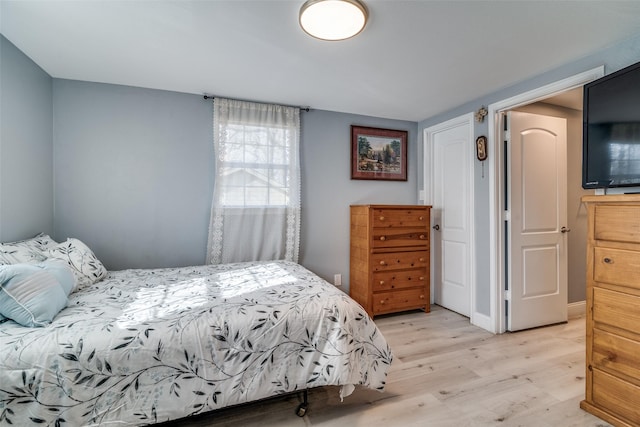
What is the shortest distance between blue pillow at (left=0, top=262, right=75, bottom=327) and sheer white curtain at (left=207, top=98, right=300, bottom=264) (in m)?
1.35

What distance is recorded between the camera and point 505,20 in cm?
163

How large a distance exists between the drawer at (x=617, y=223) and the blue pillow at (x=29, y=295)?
2.84 metres

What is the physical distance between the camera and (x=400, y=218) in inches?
119

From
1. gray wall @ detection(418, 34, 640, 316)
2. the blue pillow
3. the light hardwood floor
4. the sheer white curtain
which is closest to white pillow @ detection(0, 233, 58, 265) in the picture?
the blue pillow

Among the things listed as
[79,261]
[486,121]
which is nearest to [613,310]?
[486,121]

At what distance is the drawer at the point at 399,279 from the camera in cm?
295

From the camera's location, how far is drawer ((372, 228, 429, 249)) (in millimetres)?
2943

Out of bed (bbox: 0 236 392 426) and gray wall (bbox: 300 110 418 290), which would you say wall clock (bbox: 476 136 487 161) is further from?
bed (bbox: 0 236 392 426)

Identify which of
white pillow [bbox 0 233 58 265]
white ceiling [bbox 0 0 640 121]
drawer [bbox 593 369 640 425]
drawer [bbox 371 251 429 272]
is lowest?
drawer [bbox 593 369 640 425]

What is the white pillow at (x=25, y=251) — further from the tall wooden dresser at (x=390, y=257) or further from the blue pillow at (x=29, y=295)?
the tall wooden dresser at (x=390, y=257)

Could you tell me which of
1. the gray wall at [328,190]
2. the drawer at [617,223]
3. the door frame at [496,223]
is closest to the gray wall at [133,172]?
the gray wall at [328,190]

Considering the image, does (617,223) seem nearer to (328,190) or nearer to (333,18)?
(333,18)

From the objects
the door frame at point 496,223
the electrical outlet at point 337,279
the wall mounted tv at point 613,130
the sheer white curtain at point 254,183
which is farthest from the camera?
the electrical outlet at point 337,279

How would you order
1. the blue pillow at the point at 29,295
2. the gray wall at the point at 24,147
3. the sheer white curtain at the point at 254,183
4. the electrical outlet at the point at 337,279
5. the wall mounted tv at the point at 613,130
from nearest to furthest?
the blue pillow at the point at 29,295
the wall mounted tv at the point at 613,130
the gray wall at the point at 24,147
the sheer white curtain at the point at 254,183
the electrical outlet at the point at 337,279
